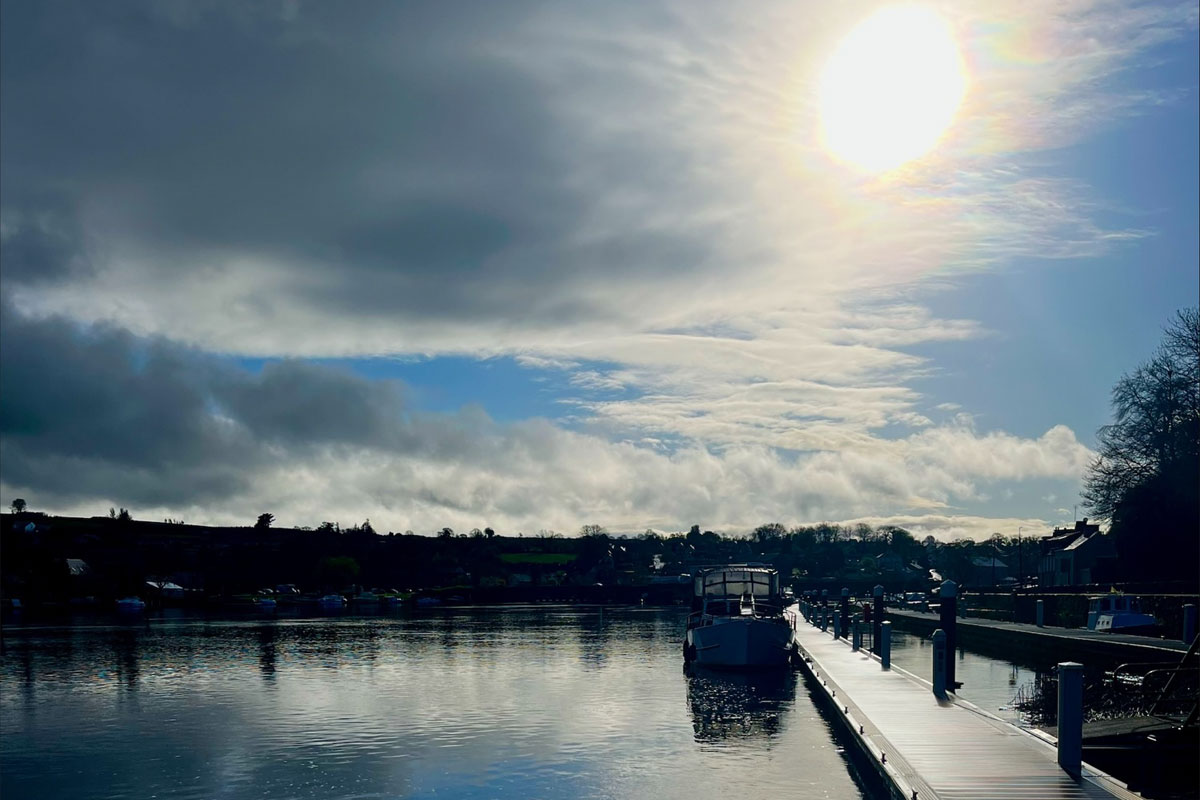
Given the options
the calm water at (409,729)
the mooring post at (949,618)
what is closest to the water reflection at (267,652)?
the calm water at (409,729)

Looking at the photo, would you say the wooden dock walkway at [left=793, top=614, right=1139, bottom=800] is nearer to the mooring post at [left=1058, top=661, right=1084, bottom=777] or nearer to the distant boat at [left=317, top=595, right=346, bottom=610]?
the mooring post at [left=1058, top=661, right=1084, bottom=777]

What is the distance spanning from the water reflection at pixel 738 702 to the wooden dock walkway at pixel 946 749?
86.2 inches

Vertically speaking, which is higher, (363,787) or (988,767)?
(988,767)

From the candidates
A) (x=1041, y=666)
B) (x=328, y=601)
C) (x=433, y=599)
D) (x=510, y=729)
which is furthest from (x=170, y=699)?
(x=433, y=599)

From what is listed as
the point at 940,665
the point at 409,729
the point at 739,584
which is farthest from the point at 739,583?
the point at 409,729

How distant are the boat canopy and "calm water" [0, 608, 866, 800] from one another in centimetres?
414

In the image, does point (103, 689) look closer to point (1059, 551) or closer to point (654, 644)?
point (654, 644)

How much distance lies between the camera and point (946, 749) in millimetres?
20094

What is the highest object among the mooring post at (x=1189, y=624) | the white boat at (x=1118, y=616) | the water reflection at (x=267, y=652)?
the mooring post at (x=1189, y=624)

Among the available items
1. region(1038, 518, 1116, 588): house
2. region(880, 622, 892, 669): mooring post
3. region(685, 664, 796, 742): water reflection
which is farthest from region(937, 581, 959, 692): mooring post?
region(1038, 518, 1116, 588): house

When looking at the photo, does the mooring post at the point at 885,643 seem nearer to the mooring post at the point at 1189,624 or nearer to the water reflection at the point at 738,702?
the water reflection at the point at 738,702

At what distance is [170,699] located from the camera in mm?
39250

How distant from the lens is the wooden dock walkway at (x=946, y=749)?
16.7 meters

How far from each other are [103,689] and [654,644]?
108 ft
